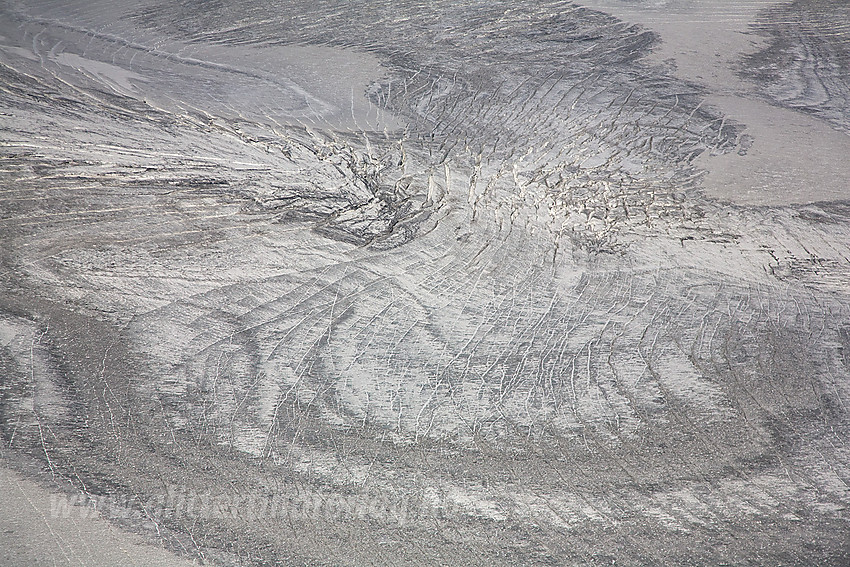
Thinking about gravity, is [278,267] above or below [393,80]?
below

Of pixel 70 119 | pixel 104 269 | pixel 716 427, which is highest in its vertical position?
pixel 70 119

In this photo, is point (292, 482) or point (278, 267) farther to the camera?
point (278, 267)

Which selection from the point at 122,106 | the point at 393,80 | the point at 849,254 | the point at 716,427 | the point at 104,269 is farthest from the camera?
the point at 393,80

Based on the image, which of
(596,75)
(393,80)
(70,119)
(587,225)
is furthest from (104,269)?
(596,75)

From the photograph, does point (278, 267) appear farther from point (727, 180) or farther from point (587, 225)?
point (727, 180)

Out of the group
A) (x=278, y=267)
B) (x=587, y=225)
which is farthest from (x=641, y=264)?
(x=278, y=267)

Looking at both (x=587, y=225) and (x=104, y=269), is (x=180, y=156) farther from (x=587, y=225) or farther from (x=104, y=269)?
(x=587, y=225)

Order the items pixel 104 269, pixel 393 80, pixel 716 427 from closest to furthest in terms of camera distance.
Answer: pixel 716 427 → pixel 104 269 → pixel 393 80
